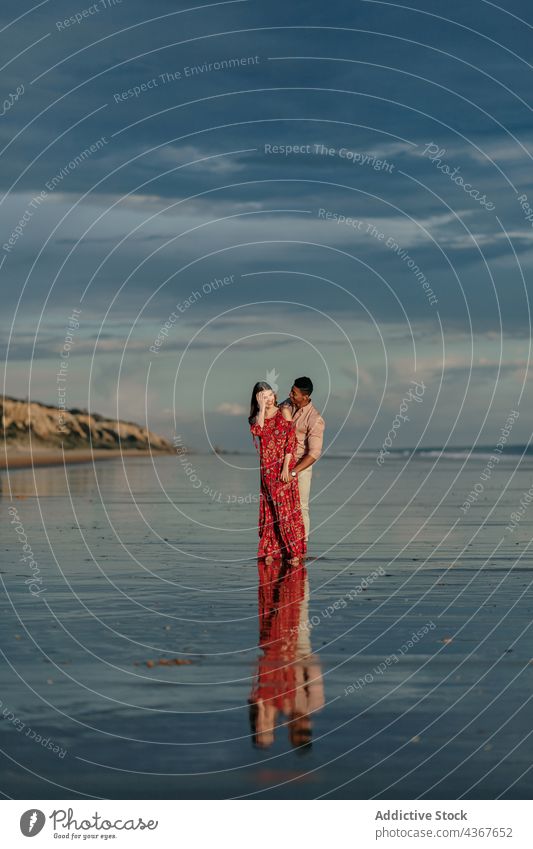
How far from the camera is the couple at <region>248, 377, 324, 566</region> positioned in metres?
Result: 17.7

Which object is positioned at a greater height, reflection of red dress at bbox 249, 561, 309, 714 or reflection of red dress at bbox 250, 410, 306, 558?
reflection of red dress at bbox 250, 410, 306, 558

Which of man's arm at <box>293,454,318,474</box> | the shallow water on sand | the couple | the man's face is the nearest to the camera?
the shallow water on sand

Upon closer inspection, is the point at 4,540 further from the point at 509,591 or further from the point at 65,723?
the point at 65,723

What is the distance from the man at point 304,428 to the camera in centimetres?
1800

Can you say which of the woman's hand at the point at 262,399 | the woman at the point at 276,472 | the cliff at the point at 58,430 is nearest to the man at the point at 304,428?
the woman at the point at 276,472

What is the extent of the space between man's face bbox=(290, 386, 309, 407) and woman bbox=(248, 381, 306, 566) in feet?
1.03

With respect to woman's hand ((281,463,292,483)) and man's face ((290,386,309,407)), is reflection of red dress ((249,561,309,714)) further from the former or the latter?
man's face ((290,386,309,407))

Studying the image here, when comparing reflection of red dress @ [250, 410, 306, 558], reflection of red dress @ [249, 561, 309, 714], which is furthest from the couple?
→ reflection of red dress @ [249, 561, 309, 714]

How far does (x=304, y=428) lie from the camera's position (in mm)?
18078

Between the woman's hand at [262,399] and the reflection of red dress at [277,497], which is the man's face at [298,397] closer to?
the reflection of red dress at [277,497]
